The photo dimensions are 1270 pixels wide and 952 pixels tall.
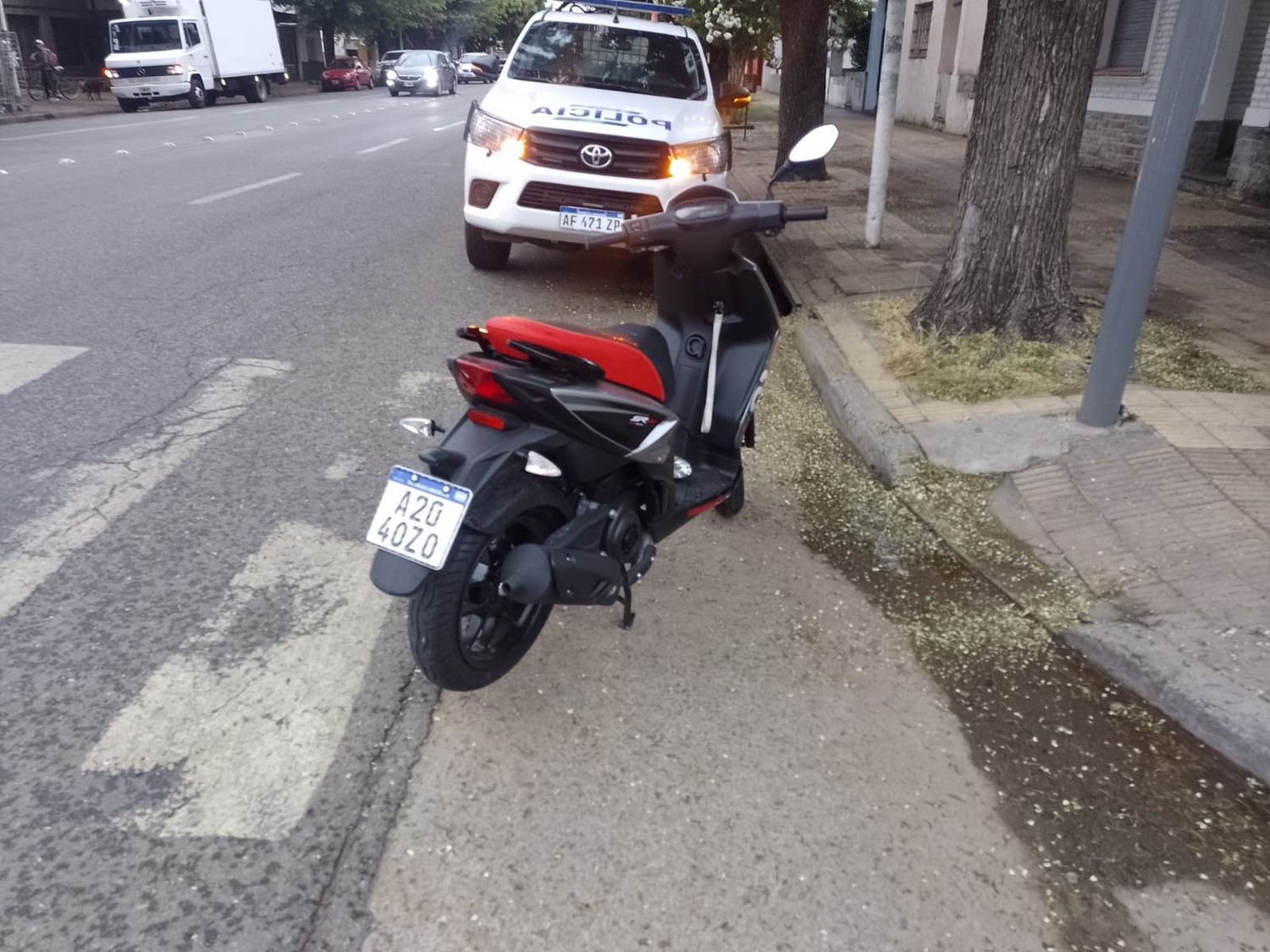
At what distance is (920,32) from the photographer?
943 inches

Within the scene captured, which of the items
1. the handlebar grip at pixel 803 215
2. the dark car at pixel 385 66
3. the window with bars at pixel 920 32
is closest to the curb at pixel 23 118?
the dark car at pixel 385 66

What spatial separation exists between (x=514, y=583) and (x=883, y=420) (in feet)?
9.32

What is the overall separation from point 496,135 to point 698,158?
60.1 inches

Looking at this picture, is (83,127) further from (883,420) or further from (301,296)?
(883,420)

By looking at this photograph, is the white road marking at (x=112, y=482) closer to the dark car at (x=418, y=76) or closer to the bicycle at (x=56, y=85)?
the bicycle at (x=56, y=85)

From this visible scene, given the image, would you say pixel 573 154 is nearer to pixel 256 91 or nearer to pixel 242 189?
pixel 242 189

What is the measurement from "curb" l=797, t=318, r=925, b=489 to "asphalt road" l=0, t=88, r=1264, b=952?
34 centimetres

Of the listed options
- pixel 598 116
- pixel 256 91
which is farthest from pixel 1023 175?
pixel 256 91

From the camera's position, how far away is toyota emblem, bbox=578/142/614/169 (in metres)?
7.18

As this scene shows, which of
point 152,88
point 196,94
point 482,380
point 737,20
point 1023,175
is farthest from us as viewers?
point 196,94

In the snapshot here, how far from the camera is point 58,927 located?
219cm

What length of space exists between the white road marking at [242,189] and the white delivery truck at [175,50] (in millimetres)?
18490

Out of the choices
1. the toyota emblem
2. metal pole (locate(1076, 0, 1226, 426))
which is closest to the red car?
the toyota emblem

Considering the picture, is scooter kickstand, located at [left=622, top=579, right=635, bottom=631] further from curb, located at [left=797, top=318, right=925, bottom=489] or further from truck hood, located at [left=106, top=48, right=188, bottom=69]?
truck hood, located at [left=106, top=48, right=188, bottom=69]
